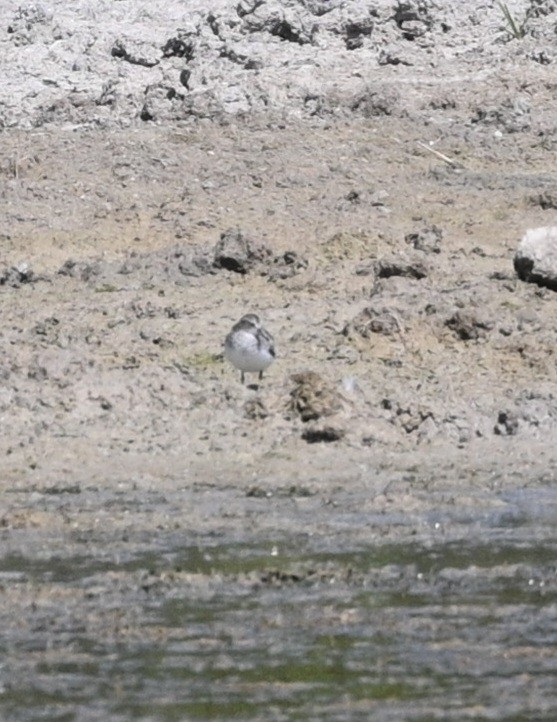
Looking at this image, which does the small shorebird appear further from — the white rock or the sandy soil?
the white rock

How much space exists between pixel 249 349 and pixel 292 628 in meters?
3.27

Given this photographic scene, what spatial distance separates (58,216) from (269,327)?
2289 millimetres

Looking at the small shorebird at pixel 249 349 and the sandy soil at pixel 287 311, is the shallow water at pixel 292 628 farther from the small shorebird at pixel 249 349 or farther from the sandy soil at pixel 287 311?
the small shorebird at pixel 249 349

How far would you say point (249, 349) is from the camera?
31.9 ft

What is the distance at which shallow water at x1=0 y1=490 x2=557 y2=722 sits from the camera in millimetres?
5824

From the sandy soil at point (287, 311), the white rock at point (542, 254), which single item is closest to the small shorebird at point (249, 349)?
the sandy soil at point (287, 311)

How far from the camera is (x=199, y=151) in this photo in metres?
13.3

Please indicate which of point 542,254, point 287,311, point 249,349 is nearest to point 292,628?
point 249,349

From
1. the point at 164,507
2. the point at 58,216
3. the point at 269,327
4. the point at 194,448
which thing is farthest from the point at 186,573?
the point at 58,216

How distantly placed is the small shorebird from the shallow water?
1.80 m

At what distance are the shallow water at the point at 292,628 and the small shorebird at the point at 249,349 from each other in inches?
70.9

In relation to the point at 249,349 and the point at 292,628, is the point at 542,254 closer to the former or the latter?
the point at 249,349

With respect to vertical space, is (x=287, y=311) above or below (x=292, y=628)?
below

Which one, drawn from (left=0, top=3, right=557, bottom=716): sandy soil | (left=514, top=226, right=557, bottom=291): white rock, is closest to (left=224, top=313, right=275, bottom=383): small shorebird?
(left=0, top=3, right=557, bottom=716): sandy soil
